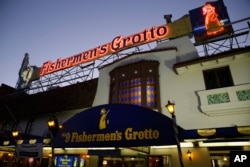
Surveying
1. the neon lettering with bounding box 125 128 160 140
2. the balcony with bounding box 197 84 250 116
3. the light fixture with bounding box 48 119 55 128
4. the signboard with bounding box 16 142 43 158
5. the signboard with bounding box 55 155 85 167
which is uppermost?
the balcony with bounding box 197 84 250 116

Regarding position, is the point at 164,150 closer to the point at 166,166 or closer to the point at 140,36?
the point at 166,166

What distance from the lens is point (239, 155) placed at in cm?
278

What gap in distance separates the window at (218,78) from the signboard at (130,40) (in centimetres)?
410

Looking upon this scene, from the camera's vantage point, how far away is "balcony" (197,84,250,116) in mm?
9703

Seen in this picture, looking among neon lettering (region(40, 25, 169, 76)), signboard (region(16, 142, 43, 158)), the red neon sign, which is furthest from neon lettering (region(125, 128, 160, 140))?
the red neon sign

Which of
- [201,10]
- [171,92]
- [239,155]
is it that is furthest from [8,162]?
[201,10]

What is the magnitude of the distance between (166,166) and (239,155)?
831cm

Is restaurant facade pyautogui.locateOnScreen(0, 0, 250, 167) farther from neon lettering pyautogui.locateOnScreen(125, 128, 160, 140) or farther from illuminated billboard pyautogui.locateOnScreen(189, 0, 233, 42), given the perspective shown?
illuminated billboard pyautogui.locateOnScreen(189, 0, 233, 42)

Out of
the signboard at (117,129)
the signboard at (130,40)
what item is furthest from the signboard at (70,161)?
the signboard at (130,40)

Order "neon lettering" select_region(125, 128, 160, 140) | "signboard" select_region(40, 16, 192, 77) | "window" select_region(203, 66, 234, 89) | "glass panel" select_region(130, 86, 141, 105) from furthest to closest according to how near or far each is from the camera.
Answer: "signboard" select_region(40, 16, 192, 77)
"glass panel" select_region(130, 86, 141, 105)
"window" select_region(203, 66, 234, 89)
"neon lettering" select_region(125, 128, 160, 140)

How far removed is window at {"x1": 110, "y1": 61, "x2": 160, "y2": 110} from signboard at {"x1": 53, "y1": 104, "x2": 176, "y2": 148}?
432cm

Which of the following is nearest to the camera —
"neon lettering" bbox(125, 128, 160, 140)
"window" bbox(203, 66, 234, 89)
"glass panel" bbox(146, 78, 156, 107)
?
"neon lettering" bbox(125, 128, 160, 140)

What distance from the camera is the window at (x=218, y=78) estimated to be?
1108 centimetres

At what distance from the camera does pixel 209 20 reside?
46.2 feet
